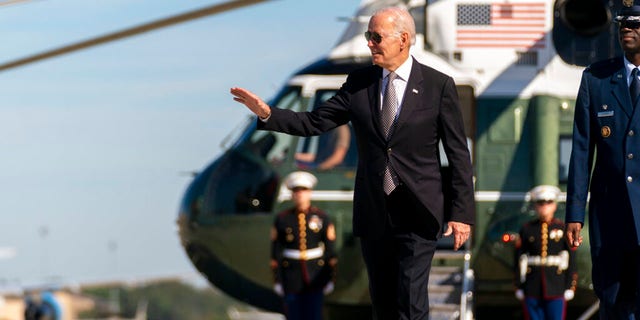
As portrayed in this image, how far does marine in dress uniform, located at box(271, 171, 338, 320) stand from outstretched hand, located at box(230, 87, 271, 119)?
6433 millimetres

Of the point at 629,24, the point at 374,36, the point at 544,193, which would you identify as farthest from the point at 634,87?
the point at 544,193

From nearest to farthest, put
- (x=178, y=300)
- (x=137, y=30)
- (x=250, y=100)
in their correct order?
1. (x=250, y=100)
2. (x=137, y=30)
3. (x=178, y=300)

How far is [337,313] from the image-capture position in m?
15.0

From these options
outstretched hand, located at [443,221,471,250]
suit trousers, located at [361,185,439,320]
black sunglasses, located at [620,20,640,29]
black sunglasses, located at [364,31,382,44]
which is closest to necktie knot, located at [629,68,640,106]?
black sunglasses, located at [620,20,640,29]

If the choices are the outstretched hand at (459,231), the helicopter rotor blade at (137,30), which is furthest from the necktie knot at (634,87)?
the helicopter rotor blade at (137,30)

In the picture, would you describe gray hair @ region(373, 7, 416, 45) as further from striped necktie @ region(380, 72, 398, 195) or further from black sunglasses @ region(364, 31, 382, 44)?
striped necktie @ region(380, 72, 398, 195)

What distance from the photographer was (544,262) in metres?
13.9

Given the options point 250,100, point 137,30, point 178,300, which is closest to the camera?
point 250,100

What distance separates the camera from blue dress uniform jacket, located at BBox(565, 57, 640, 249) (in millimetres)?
7785

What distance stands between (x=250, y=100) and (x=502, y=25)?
7.13m

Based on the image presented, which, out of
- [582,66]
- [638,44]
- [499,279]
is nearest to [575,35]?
[582,66]

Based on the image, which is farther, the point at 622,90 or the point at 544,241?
the point at 544,241

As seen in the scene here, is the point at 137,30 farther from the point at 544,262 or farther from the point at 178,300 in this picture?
the point at 178,300

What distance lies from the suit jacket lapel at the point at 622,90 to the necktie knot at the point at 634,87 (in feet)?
0.07
